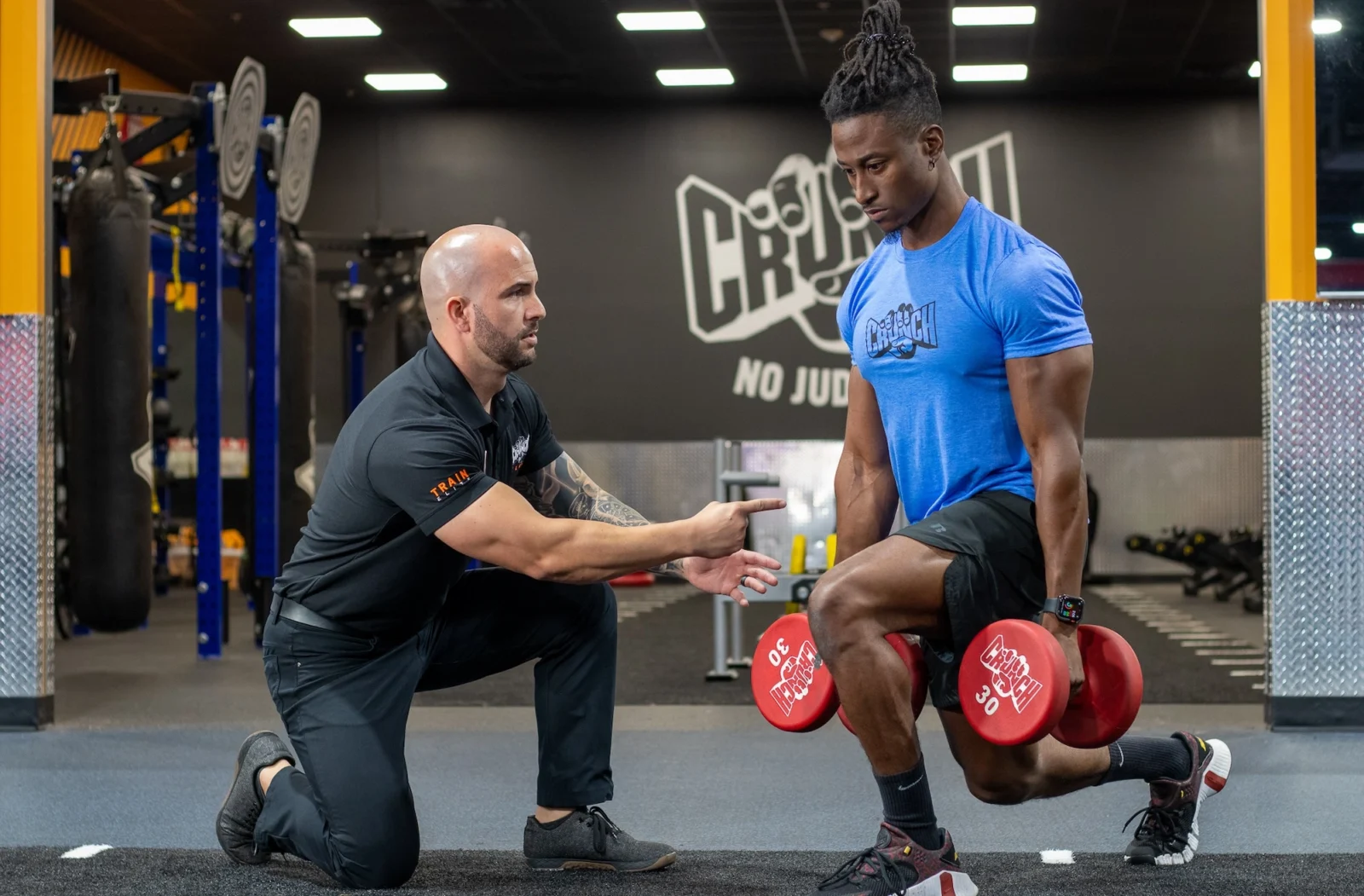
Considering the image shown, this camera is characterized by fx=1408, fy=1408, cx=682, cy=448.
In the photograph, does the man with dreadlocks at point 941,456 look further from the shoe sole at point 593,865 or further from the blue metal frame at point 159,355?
the blue metal frame at point 159,355

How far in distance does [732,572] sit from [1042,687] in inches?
23.5

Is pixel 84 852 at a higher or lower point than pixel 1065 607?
lower

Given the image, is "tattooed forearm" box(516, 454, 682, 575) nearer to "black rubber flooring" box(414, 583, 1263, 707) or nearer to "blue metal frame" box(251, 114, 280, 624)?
"black rubber flooring" box(414, 583, 1263, 707)

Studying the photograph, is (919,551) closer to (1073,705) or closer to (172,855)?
(1073,705)

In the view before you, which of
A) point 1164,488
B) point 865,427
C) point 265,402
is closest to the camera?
point 865,427

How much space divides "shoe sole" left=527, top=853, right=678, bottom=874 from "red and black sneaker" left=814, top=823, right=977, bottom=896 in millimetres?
466

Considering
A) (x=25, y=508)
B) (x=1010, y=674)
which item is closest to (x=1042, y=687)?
(x=1010, y=674)

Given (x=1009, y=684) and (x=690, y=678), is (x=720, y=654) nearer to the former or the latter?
A: (x=690, y=678)

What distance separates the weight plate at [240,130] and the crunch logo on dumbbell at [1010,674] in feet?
14.9

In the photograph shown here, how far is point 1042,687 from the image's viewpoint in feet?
6.69

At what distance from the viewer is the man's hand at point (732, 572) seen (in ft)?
7.80

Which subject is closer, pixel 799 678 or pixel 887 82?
pixel 887 82

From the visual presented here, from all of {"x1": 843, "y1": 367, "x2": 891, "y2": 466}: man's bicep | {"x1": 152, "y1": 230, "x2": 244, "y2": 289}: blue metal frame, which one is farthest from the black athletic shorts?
{"x1": 152, "y1": 230, "x2": 244, "y2": 289}: blue metal frame

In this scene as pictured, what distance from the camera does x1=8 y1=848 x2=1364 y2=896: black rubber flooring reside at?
2.38 m
